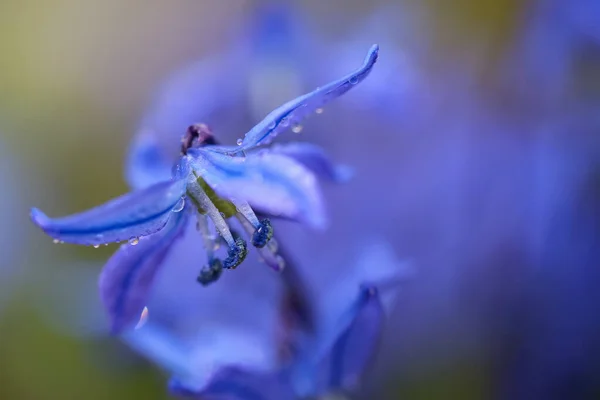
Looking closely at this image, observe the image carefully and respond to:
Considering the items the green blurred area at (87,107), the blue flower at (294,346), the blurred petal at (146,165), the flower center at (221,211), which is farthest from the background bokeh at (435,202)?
the flower center at (221,211)

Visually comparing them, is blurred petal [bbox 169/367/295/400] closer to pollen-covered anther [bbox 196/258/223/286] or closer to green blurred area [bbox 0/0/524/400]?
pollen-covered anther [bbox 196/258/223/286]

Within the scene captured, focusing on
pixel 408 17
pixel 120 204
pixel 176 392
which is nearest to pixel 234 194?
pixel 120 204

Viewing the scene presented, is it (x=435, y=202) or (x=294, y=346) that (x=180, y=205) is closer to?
(x=294, y=346)

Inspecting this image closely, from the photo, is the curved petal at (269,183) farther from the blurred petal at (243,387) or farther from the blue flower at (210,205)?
the blurred petal at (243,387)

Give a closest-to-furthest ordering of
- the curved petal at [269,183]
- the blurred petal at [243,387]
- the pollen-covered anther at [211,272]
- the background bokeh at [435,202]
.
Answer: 1. the curved petal at [269,183]
2. the pollen-covered anther at [211,272]
3. the blurred petal at [243,387]
4. the background bokeh at [435,202]

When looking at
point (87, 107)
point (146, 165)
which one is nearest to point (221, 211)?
point (146, 165)

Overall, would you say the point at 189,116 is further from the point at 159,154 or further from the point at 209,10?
the point at 209,10
